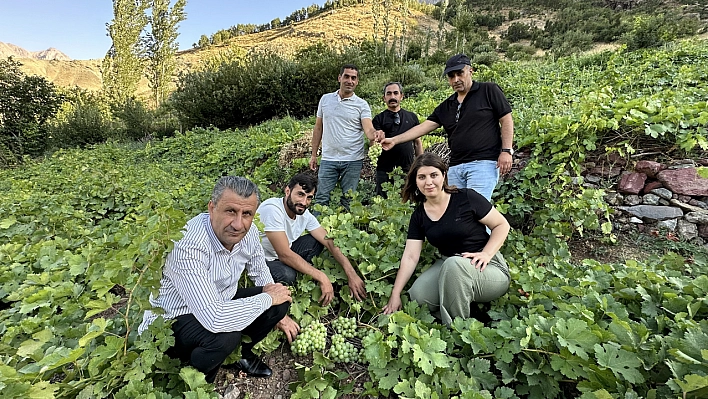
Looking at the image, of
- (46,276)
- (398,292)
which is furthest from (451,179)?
(46,276)

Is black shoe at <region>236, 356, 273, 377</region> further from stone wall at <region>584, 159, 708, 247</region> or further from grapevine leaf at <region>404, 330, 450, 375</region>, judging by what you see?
stone wall at <region>584, 159, 708, 247</region>

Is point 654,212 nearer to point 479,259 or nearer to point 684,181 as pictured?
point 684,181

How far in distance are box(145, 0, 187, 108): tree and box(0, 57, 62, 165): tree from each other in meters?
8.46

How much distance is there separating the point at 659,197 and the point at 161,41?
26861mm

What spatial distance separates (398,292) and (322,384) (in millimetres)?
828

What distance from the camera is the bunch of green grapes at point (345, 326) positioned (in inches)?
95.3

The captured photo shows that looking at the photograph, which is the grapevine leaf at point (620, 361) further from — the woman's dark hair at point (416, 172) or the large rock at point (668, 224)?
the large rock at point (668, 224)

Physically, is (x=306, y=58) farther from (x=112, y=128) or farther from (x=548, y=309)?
(x=548, y=309)

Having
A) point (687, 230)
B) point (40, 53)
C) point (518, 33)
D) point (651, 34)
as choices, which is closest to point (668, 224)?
point (687, 230)

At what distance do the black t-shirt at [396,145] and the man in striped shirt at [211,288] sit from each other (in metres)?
2.47

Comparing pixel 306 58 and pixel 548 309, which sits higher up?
pixel 306 58


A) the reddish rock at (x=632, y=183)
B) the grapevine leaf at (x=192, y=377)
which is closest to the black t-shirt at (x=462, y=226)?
the grapevine leaf at (x=192, y=377)

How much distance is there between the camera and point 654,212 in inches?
139

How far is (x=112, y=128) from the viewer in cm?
1502
